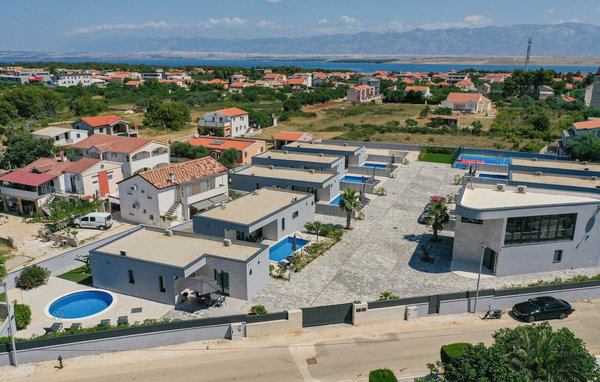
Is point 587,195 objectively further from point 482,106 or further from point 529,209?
point 482,106

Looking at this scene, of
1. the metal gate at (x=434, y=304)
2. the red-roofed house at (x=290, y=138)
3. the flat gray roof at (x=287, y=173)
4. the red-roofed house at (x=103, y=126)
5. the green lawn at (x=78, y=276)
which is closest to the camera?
the metal gate at (x=434, y=304)

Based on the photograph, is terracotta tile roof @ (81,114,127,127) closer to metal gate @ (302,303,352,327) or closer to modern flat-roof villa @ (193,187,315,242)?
modern flat-roof villa @ (193,187,315,242)

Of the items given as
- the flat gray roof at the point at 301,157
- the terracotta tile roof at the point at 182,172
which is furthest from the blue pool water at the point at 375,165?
the terracotta tile roof at the point at 182,172

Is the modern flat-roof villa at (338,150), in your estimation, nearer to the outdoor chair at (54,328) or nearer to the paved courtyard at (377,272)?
the paved courtyard at (377,272)

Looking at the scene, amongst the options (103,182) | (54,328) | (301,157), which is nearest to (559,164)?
→ (301,157)

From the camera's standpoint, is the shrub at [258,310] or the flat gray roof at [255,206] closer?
the shrub at [258,310]

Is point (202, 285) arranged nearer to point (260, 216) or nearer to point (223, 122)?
point (260, 216)

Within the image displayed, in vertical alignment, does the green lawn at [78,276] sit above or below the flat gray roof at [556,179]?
below

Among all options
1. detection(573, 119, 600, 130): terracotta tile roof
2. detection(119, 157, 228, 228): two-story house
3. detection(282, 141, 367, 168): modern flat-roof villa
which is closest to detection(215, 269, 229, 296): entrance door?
detection(119, 157, 228, 228): two-story house
